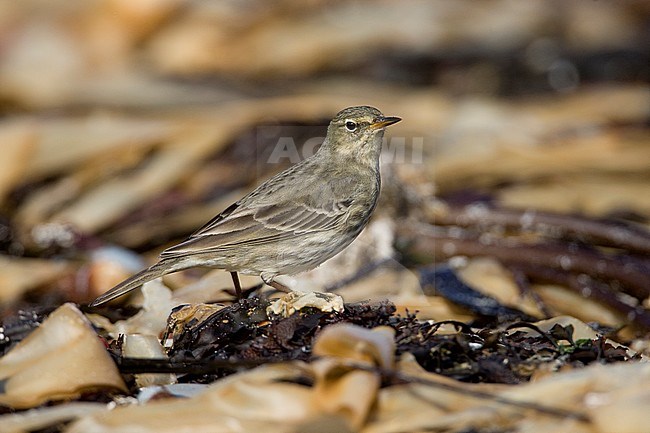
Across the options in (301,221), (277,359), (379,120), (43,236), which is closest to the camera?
(277,359)

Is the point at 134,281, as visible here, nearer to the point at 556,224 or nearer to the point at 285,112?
the point at 556,224

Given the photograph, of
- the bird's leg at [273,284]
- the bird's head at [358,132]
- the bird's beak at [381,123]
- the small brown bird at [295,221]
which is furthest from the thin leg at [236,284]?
the bird's beak at [381,123]

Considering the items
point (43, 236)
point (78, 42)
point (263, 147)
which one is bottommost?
point (43, 236)

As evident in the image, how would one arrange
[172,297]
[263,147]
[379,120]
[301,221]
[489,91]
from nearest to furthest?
[172,297], [301,221], [379,120], [263,147], [489,91]

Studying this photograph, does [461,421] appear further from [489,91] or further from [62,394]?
[489,91]

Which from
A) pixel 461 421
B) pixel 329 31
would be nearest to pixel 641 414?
pixel 461 421
